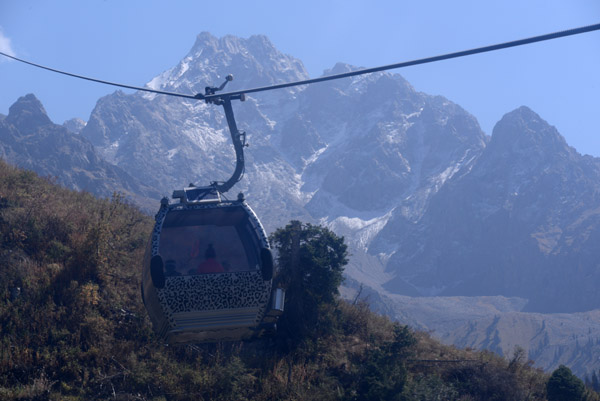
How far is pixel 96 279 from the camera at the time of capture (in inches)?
615

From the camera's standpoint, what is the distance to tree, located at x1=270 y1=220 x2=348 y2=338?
16.8 m

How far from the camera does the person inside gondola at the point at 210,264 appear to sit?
35.7 ft

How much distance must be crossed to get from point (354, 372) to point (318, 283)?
322cm

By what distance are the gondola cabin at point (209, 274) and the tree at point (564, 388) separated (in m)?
8.51

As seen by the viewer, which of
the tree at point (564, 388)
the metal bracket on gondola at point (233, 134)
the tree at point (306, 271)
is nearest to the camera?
the metal bracket on gondola at point (233, 134)

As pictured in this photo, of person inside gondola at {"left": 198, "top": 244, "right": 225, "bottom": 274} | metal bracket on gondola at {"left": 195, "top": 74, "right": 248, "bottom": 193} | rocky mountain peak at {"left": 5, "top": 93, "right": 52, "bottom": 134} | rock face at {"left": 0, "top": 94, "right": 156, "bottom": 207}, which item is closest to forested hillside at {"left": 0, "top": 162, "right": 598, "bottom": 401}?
person inside gondola at {"left": 198, "top": 244, "right": 225, "bottom": 274}

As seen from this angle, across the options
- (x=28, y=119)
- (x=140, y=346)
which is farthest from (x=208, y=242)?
(x=28, y=119)

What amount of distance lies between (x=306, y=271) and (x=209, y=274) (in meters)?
7.51

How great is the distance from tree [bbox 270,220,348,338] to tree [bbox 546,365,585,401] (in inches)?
245

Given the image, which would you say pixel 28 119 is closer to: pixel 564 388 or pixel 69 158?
pixel 69 158

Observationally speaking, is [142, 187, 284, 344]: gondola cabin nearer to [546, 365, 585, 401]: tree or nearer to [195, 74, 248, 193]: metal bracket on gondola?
[195, 74, 248, 193]: metal bracket on gondola

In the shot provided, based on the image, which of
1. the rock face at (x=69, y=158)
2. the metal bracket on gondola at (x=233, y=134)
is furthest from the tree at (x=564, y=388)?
the rock face at (x=69, y=158)

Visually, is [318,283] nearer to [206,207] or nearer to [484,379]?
[484,379]

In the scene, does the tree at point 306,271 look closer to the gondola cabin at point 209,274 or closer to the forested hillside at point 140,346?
the forested hillside at point 140,346
